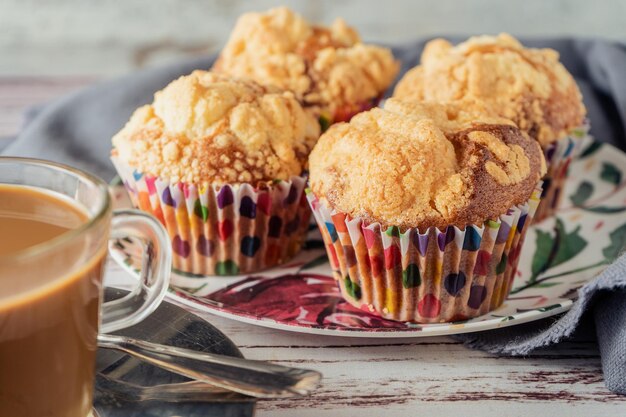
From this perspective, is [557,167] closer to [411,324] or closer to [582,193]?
[582,193]

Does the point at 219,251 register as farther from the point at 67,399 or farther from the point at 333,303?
the point at 67,399

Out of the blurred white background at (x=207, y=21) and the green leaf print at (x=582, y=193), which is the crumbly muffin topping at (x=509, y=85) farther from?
the blurred white background at (x=207, y=21)

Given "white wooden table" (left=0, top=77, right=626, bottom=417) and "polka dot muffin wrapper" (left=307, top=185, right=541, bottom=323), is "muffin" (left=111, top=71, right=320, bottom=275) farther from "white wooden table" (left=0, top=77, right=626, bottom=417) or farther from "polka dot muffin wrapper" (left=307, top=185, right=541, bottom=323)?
"white wooden table" (left=0, top=77, right=626, bottom=417)

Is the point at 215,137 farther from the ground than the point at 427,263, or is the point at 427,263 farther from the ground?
the point at 215,137

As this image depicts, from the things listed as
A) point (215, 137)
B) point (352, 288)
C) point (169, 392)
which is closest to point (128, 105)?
point (215, 137)

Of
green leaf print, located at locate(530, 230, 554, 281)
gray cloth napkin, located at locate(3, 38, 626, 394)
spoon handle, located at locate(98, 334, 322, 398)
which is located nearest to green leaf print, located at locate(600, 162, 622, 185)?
gray cloth napkin, located at locate(3, 38, 626, 394)

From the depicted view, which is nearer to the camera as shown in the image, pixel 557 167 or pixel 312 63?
pixel 557 167

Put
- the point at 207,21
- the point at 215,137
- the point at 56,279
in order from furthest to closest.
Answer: the point at 207,21, the point at 215,137, the point at 56,279

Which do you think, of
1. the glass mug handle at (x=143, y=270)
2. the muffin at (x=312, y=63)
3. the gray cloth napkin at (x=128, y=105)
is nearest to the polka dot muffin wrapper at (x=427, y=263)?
the glass mug handle at (x=143, y=270)
